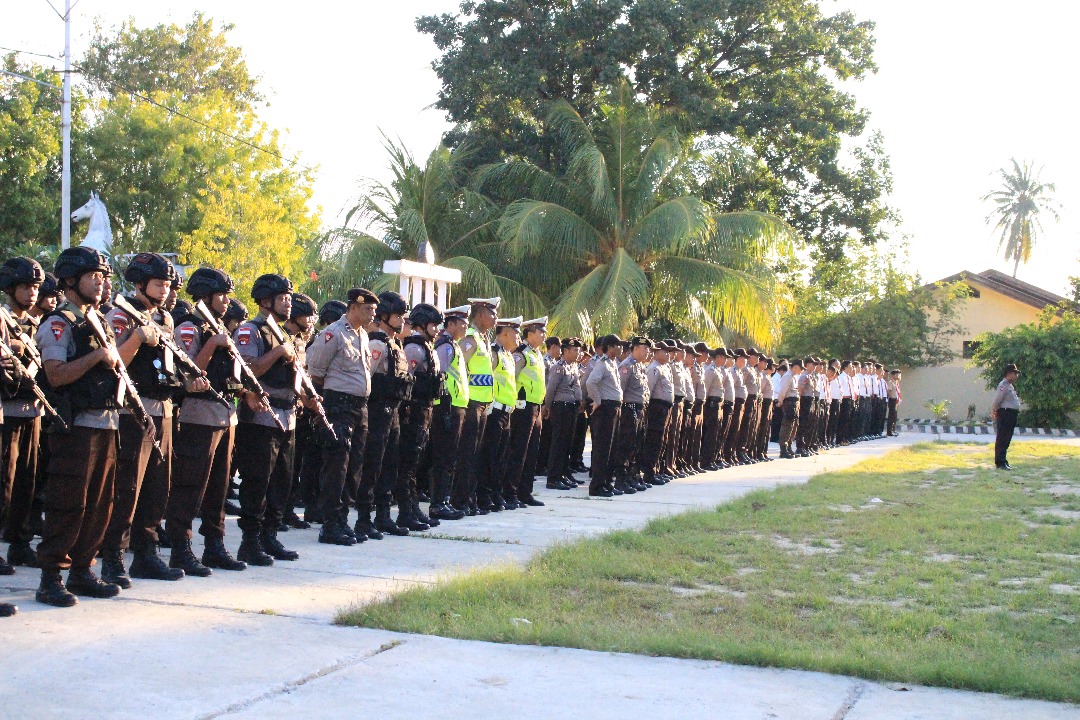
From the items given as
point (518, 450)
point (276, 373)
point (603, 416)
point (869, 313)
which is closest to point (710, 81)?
point (869, 313)

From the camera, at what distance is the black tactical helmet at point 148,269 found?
6.56 metres

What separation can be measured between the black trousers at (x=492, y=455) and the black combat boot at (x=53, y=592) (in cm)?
566

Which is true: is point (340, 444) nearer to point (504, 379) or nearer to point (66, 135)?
point (504, 379)

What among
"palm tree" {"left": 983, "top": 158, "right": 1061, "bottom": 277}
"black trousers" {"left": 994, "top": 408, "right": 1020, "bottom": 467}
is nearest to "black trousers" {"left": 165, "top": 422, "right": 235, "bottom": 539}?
"black trousers" {"left": 994, "top": 408, "right": 1020, "bottom": 467}

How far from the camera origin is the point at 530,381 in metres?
12.2

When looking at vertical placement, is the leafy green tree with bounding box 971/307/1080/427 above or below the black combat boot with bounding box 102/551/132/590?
above

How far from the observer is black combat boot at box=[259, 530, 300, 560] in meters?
7.89

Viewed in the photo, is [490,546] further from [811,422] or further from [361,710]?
[811,422]

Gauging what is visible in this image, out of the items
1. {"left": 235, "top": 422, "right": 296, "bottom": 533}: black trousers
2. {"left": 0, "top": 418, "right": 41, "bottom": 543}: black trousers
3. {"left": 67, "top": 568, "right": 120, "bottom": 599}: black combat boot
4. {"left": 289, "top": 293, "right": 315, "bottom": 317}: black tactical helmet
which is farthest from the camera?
{"left": 289, "top": 293, "right": 315, "bottom": 317}: black tactical helmet

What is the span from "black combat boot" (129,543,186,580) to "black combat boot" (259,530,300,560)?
833mm

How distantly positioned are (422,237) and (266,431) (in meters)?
16.6

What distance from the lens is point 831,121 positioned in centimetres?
3070

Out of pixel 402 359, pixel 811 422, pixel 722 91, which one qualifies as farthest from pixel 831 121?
pixel 402 359

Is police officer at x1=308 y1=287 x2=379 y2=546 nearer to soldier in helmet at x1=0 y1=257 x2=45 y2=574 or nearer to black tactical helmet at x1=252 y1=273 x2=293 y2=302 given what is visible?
black tactical helmet at x1=252 y1=273 x2=293 y2=302
